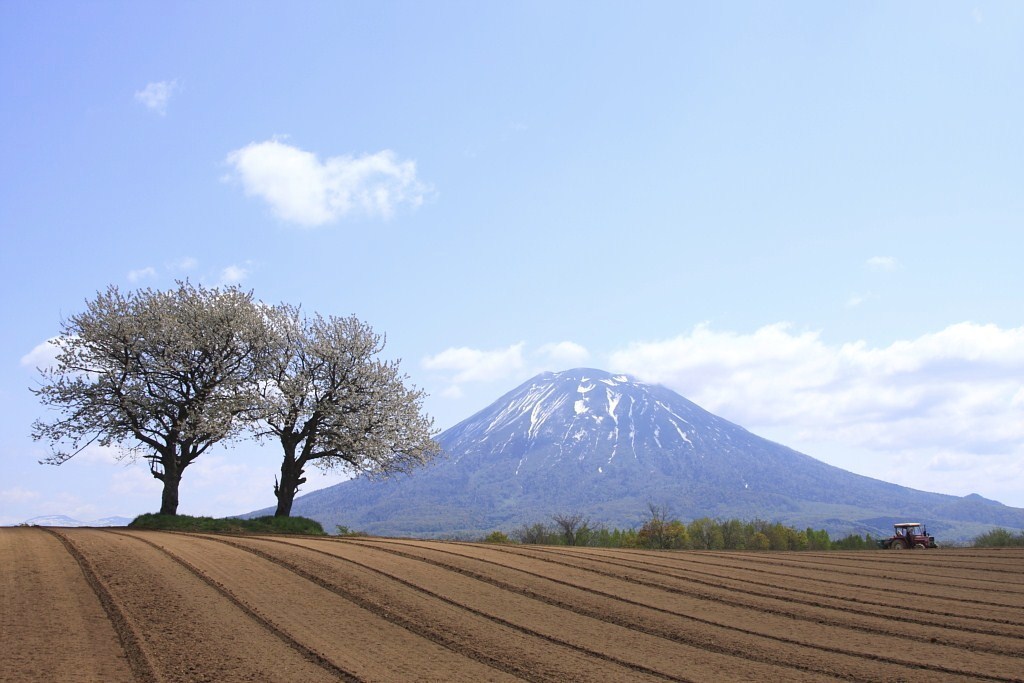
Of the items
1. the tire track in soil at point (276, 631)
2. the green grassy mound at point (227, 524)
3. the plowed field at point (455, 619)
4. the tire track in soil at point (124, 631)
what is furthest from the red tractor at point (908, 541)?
the tire track in soil at point (124, 631)

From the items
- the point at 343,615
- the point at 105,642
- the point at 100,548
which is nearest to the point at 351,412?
the point at 100,548

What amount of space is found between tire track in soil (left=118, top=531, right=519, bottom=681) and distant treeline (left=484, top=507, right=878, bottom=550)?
1332 inches

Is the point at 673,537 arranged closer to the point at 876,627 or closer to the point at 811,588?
the point at 811,588

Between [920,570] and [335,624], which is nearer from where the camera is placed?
[335,624]

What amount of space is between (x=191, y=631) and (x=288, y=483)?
30.3 metres

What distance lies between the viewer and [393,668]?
1280 cm

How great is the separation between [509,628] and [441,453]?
34164 millimetres

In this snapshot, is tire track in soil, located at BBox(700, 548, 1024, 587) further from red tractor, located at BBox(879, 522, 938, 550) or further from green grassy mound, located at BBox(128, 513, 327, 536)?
green grassy mound, located at BBox(128, 513, 327, 536)

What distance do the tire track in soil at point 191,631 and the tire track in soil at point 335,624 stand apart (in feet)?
2.34

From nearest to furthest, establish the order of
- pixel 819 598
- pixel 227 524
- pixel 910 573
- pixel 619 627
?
1. pixel 619 627
2. pixel 819 598
3. pixel 910 573
4. pixel 227 524

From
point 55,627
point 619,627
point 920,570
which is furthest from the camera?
point 920,570

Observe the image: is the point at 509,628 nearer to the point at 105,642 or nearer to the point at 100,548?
the point at 105,642

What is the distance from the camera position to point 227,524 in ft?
127

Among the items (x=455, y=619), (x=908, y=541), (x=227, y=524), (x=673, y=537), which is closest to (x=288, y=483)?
(x=227, y=524)
